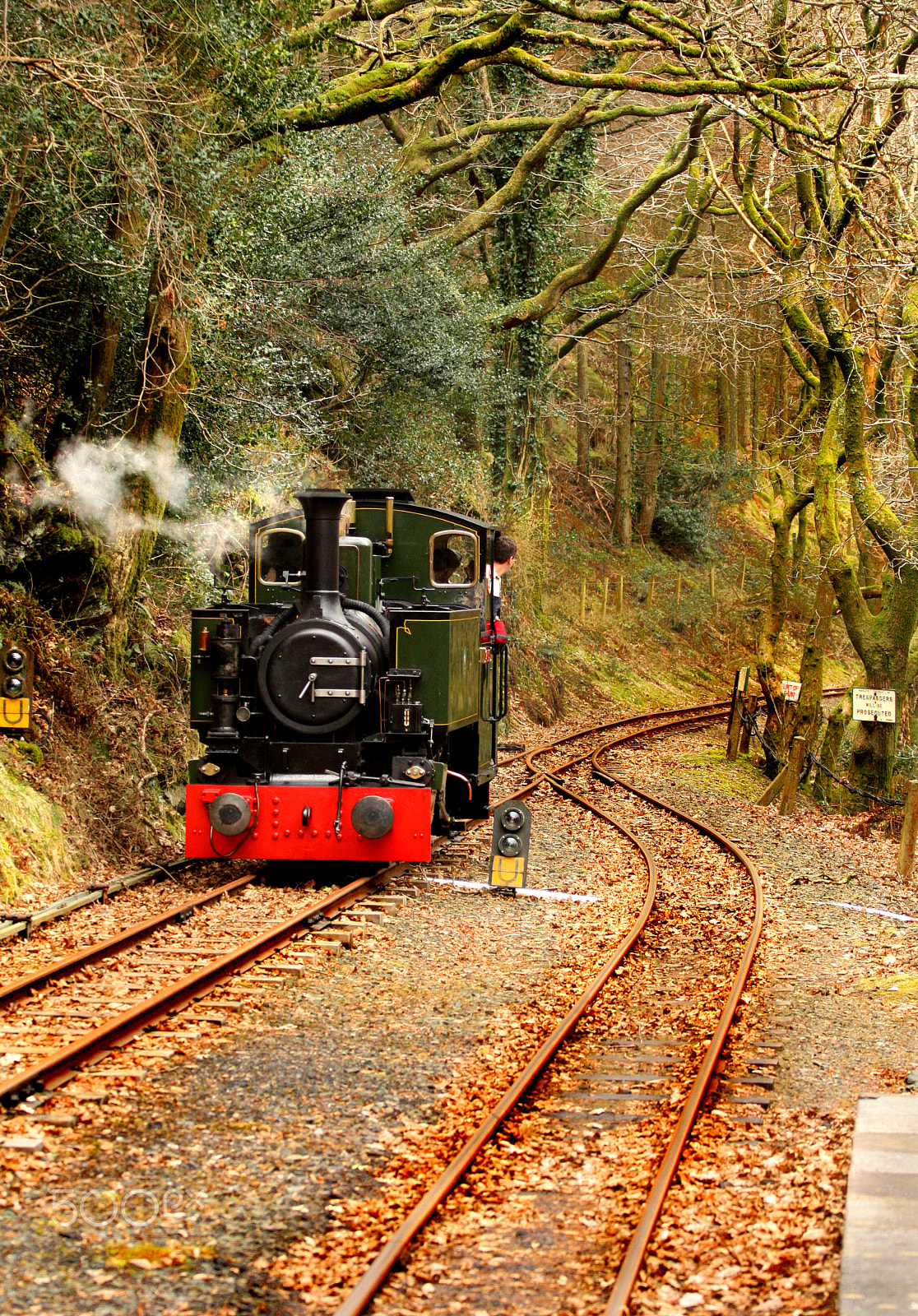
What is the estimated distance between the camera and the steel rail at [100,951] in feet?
22.3

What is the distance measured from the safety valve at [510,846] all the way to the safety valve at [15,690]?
3.49 m

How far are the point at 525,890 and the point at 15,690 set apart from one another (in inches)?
161

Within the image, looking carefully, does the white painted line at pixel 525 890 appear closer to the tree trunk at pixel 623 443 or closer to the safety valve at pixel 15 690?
the safety valve at pixel 15 690

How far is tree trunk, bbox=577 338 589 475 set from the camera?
33.5 m

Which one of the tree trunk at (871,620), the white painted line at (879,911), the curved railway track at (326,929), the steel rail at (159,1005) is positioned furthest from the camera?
the tree trunk at (871,620)

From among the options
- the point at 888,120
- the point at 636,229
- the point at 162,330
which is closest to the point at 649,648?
the point at 636,229

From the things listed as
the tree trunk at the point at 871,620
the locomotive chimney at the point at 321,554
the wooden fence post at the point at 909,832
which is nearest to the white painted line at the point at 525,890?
the locomotive chimney at the point at 321,554

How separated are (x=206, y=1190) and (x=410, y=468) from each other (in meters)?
16.6

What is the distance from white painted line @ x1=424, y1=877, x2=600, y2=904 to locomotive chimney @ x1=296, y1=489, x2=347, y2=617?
2.30 m

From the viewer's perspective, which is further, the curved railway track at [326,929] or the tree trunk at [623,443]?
the tree trunk at [623,443]

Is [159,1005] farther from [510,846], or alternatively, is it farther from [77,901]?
[510,846]

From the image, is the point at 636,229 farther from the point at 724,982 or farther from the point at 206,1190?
the point at 206,1190

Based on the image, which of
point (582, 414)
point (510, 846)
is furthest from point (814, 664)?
point (582, 414)

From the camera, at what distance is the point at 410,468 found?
20641 mm
